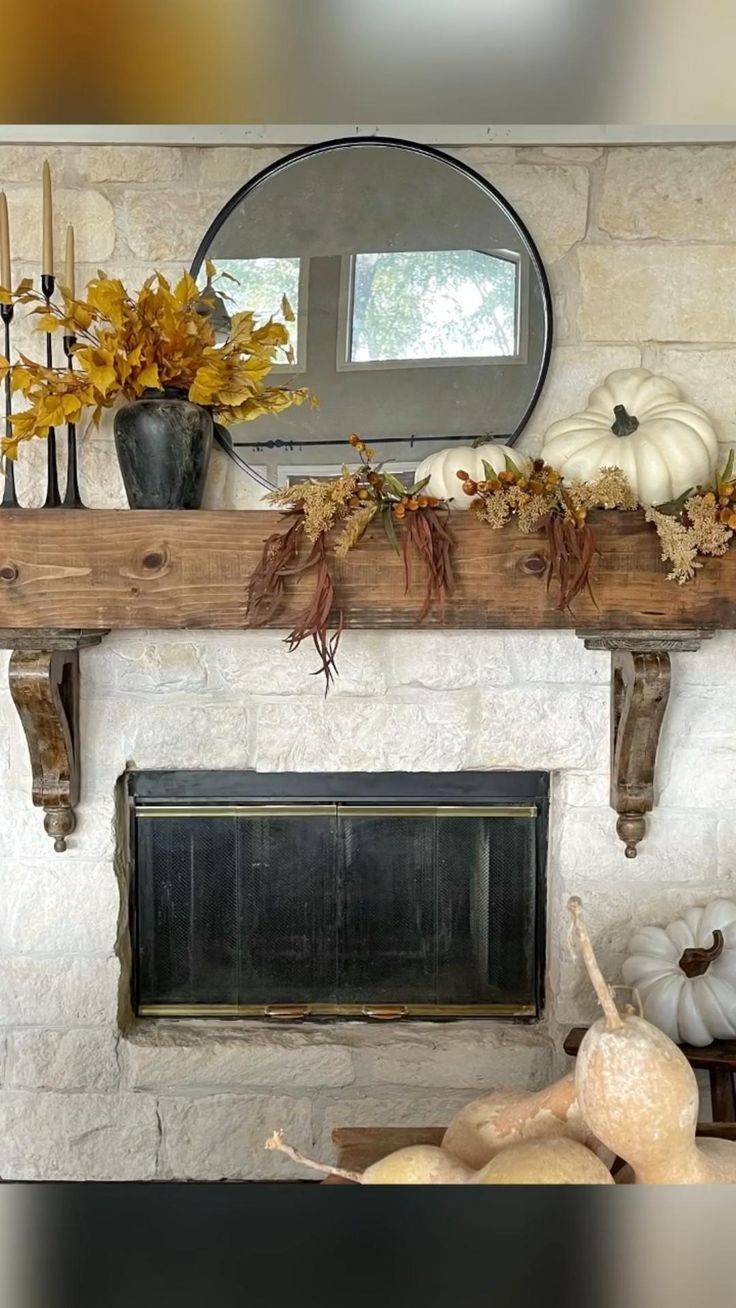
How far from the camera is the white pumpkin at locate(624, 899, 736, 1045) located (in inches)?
69.9

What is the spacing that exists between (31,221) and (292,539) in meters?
0.81

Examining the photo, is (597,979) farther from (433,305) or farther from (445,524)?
(433,305)

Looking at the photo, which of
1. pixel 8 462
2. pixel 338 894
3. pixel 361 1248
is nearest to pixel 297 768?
pixel 338 894

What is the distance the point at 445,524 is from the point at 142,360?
0.51 meters

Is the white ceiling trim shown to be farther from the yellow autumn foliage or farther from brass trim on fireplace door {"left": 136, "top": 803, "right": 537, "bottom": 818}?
brass trim on fireplace door {"left": 136, "top": 803, "right": 537, "bottom": 818}

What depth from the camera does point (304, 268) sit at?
191 cm

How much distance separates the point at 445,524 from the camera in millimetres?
1617

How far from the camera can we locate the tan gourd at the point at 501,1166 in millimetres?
1039

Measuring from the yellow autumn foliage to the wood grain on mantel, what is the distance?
18 centimetres

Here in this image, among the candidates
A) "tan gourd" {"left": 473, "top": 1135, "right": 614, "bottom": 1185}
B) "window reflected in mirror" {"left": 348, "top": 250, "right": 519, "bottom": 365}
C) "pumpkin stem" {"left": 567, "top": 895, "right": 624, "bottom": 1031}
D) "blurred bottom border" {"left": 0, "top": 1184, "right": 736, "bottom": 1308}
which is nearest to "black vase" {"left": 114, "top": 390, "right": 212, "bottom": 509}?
"window reflected in mirror" {"left": 348, "top": 250, "right": 519, "bottom": 365}

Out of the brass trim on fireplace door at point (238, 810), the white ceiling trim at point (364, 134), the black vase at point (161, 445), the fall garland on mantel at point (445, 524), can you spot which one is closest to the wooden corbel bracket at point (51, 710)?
the brass trim on fireplace door at point (238, 810)

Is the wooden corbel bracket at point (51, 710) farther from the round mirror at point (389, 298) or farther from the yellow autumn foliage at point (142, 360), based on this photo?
the round mirror at point (389, 298)
